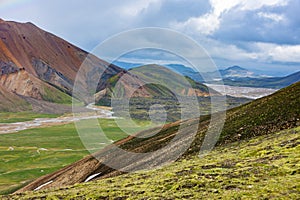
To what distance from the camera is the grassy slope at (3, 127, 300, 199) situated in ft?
67.6

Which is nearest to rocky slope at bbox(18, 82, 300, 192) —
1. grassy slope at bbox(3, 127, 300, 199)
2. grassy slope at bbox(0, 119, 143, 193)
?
grassy slope at bbox(3, 127, 300, 199)

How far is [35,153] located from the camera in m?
125

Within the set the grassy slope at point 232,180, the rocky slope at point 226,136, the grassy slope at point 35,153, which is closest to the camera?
the grassy slope at point 232,180

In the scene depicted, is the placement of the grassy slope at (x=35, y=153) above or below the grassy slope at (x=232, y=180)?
below

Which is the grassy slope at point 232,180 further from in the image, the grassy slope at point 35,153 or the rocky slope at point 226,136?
the grassy slope at point 35,153

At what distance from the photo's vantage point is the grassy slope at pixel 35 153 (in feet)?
298

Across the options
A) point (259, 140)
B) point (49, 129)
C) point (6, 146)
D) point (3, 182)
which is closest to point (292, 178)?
point (259, 140)

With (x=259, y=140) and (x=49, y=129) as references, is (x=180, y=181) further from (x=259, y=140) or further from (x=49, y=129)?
(x=49, y=129)

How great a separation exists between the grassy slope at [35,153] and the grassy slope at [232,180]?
5199 cm

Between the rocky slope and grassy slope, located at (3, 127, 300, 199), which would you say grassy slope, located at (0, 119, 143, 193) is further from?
grassy slope, located at (3, 127, 300, 199)

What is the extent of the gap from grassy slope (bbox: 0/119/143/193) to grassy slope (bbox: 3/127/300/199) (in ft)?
171

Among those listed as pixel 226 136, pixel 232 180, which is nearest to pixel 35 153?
pixel 226 136

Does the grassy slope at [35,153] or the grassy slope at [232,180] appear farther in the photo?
the grassy slope at [35,153]

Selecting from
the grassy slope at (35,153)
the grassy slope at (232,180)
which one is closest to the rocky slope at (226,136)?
the grassy slope at (232,180)
